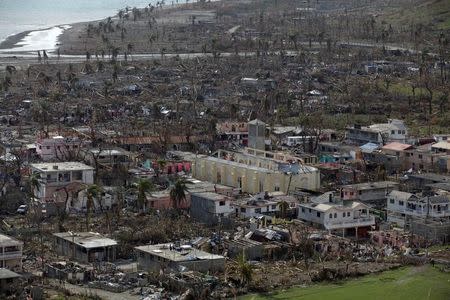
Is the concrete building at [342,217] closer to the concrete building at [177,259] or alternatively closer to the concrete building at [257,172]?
the concrete building at [257,172]

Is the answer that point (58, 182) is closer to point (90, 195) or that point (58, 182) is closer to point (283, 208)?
point (90, 195)

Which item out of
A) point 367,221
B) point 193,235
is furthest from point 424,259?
point 193,235

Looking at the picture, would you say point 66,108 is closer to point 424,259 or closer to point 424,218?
point 424,218

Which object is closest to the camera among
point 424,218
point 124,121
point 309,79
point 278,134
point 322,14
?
point 424,218

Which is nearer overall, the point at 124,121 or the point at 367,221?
the point at 367,221

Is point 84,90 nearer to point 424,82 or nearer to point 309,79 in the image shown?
point 309,79

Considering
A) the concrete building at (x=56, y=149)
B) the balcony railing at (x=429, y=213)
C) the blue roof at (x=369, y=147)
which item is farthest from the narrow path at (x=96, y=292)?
the blue roof at (x=369, y=147)

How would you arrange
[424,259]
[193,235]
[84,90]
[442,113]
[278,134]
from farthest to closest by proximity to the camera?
[84,90] → [442,113] → [278,134] → [193,235] → [424,259]

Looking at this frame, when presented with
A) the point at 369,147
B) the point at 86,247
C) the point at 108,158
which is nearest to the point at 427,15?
the point at 369,147
